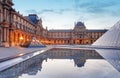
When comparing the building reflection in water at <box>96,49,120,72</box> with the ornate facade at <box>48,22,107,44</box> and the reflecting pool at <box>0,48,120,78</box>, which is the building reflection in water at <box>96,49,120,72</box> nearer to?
the reflecting pool at <box>0,48,120,78</box>

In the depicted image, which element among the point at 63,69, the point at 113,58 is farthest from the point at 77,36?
the point at 63,69

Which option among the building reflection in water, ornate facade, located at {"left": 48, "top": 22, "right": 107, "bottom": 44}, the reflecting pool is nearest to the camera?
the reflecting pool

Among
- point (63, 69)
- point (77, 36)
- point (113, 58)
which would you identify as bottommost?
point (113, 58)

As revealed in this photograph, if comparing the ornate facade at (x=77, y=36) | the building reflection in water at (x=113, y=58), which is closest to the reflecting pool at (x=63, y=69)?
the building reflection in water at (x=113, y=58)

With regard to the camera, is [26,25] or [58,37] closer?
[26,25]

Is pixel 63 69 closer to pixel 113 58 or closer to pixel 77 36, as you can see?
pixel 113 58

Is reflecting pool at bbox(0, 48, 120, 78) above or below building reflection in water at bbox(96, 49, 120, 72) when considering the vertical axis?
above

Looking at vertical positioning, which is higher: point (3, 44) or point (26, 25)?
point (26, 25)

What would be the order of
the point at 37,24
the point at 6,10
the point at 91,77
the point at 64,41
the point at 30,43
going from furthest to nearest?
1. the point at 64,41
2. the point at 37,24
3. the point at 30,43
4. the point at 6,10
5. the point at 91,77

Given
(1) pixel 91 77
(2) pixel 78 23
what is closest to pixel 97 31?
(2) pixel 78 23

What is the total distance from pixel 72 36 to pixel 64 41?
5364 millimetres

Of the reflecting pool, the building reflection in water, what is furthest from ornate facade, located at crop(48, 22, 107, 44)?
the reflecting pool

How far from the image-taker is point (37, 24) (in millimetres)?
71938

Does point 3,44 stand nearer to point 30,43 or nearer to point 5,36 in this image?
point 5,36
